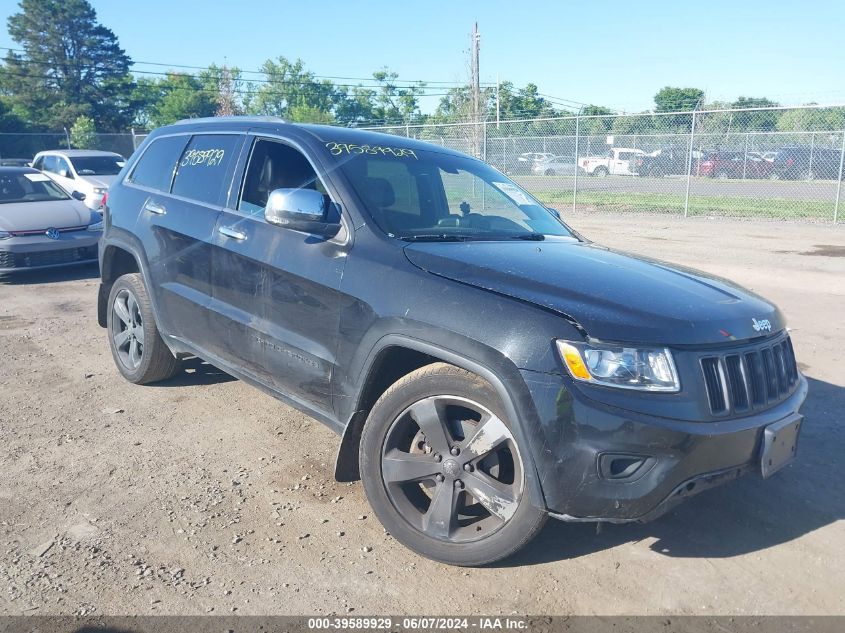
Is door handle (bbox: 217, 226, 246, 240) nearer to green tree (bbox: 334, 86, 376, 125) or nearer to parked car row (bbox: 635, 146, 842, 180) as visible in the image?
parked car row (bbox: 635, 146, 842, 180)

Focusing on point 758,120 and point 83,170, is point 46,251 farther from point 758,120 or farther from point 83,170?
point 758,120

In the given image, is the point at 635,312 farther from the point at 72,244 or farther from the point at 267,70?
the point at 267,70

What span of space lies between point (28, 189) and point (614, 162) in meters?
17.5

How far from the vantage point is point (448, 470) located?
3.07 metres

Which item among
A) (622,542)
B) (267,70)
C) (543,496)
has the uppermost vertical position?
(267,70)

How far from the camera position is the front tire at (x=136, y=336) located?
5.09 m

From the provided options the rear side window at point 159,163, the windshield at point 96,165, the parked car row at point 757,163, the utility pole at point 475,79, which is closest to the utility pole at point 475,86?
the utility pole at point 475,79

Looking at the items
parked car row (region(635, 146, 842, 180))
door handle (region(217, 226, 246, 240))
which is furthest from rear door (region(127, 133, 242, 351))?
parked car row (region(635, 146, 842, 180))

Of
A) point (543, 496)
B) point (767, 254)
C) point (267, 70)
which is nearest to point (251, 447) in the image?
point (543, 496)

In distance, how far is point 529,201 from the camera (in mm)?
4691

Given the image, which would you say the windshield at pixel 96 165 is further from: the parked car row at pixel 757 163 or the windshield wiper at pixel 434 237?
the parked car row at pixel 757 163

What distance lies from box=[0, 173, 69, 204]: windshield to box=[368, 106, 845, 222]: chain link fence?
1115cm

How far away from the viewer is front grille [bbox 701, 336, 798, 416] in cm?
281

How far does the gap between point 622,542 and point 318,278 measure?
1917 mm
